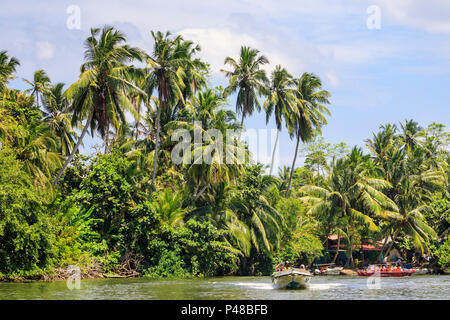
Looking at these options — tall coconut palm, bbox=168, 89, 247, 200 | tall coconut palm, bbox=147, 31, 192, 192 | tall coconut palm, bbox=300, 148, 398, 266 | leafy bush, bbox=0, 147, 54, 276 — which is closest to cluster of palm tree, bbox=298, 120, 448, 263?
tall coconut palm, bbox=300, 148, 398, 266

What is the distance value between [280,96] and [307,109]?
312 cm

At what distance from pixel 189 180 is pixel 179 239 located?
4786 millimetres

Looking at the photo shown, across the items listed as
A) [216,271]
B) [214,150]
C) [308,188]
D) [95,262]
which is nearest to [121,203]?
[95,262]

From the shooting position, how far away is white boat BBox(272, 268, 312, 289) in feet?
79.9

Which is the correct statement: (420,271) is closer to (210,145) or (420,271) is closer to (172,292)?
(210,145)

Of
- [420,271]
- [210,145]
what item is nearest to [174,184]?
[210,145]

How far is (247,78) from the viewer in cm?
4244

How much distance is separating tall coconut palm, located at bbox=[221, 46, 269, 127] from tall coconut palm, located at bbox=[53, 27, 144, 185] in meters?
13.8

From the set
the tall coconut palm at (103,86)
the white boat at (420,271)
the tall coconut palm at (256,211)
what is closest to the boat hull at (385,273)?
the white boat at (420,271)

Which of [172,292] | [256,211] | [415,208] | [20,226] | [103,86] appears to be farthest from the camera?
[415,208]

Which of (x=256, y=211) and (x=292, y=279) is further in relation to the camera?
(x=256, y=211)

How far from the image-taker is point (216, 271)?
36594 millimetres

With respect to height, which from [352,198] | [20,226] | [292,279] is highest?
[352,198]
